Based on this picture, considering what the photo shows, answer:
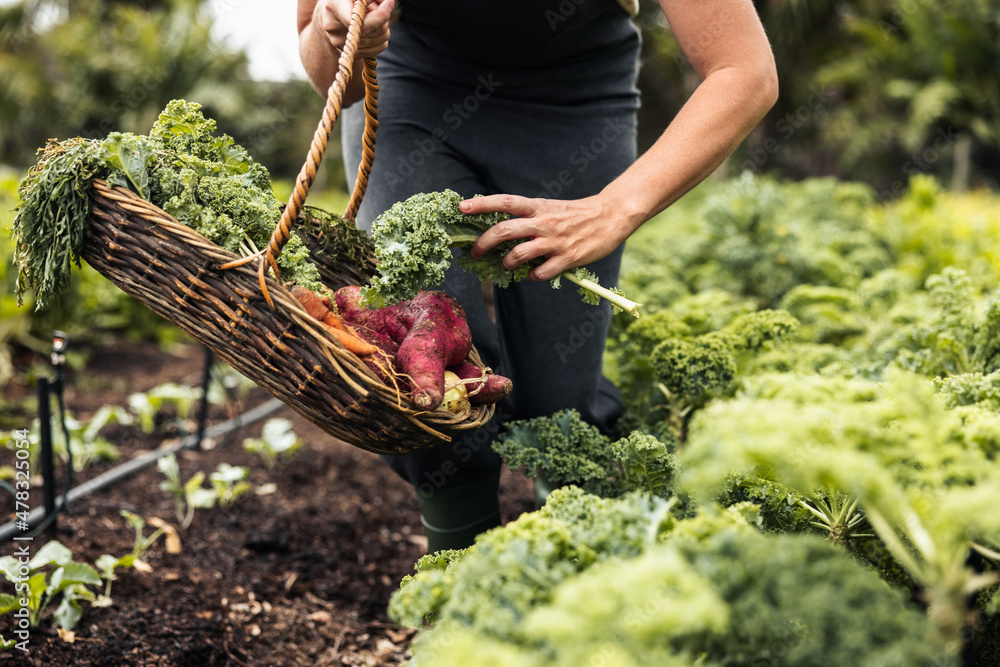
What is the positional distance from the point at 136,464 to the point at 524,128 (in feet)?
8.00

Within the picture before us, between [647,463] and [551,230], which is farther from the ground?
[551,230]

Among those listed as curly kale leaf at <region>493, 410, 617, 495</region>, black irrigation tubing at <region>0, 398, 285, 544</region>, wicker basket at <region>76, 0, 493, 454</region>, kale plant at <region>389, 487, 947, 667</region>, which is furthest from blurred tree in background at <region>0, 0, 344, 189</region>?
kale plant at <region>389, 487, 947, 667</region>

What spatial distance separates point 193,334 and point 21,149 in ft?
44.4

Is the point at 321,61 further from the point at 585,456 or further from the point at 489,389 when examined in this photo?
the point at 585,456

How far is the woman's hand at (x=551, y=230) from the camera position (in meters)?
1.69

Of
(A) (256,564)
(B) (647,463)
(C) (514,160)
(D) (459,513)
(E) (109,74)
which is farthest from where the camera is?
(E) (109,74)

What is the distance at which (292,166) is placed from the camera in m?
15.5

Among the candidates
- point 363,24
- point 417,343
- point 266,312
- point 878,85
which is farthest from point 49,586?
point 878,85

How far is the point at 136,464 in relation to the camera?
326 cm

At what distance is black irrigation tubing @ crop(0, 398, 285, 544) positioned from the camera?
262 cm

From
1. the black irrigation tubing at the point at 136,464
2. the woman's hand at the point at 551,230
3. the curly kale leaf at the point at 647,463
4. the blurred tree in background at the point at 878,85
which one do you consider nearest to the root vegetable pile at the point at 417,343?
the woman's hand at the point at 551,230

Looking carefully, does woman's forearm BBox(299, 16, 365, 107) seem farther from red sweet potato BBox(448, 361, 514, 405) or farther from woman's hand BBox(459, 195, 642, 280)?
red sweet potato BBox(448, 361, 514, 405)

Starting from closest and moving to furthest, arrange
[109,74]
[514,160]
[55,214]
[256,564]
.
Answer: [55,214]
[514,160]
[256,564]
[109,74]

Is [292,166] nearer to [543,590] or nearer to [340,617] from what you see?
[340,617]
